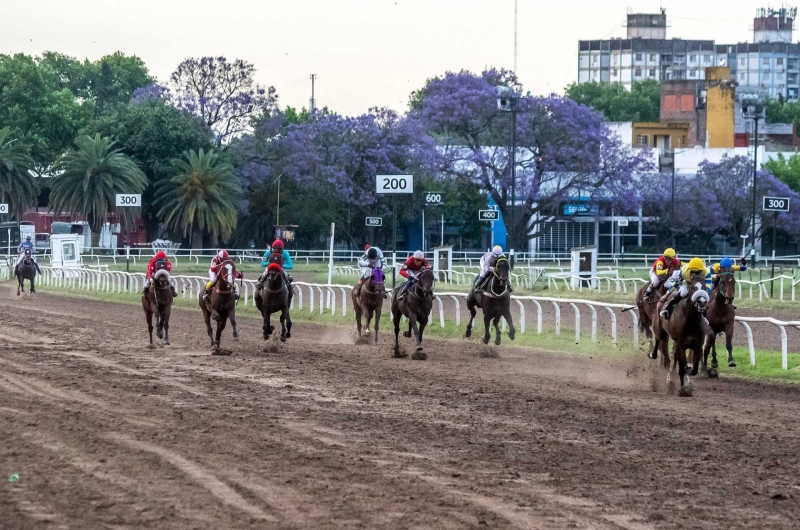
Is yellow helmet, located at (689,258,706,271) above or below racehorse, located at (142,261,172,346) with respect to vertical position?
above

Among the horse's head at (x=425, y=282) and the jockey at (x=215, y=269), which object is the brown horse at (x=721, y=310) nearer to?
the horse's head at (x=425, y=282)

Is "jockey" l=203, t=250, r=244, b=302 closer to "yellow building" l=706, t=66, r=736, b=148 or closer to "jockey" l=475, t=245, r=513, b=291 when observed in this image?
"jockey" l=475, t=245, r=513, b=291

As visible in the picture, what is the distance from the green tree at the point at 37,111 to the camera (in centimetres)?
7762

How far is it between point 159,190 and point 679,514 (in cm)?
5818

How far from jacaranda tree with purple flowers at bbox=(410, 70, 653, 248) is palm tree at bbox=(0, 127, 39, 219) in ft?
74.4

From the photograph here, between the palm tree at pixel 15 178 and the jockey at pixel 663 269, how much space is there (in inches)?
2043

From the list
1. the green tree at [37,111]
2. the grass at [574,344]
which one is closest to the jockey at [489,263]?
the grass at [574,344]

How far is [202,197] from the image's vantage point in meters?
60.7

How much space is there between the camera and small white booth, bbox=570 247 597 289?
117ft

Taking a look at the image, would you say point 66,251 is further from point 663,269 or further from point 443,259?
point 663,269

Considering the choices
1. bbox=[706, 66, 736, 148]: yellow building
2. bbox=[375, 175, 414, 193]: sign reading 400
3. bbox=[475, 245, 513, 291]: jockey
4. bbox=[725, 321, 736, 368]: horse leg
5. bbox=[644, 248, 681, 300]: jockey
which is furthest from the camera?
bbox=[706, 66, 736, 148]: yellow building

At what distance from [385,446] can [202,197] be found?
51988mm

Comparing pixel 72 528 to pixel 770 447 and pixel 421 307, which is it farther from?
pixel 421 307

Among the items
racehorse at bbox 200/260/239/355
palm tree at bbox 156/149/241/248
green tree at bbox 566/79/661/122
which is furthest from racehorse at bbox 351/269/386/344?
green tree at bbox 566/79/661/122
